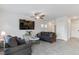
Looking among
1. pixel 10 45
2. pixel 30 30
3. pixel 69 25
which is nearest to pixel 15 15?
pixel 30 30

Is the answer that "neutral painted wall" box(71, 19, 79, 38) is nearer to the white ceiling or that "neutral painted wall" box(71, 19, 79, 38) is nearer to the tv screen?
the white ceiling

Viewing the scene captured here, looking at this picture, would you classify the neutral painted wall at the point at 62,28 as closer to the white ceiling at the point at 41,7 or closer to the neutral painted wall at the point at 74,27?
the neutral painted wall at the point at 74,27

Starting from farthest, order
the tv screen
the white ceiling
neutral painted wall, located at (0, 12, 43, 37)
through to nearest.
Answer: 1. the tv screen
2. neutral painted wall, located at (0, 12, 43, 37)
3. the white ceiling

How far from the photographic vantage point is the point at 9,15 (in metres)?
5.68

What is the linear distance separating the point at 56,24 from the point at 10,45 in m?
4.46

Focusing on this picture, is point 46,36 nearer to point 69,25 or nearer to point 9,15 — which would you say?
point 69,25

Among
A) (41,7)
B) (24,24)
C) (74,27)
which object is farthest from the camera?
(74,27)

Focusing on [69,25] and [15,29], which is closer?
[15,29]

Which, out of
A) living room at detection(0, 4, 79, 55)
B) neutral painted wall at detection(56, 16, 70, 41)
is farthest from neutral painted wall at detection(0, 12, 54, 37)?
neutral painted wall at detection(56, 16, 70, 41)

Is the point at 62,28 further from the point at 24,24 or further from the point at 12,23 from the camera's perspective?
the point at 12,23

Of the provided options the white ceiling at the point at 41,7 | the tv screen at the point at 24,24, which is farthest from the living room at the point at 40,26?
the white ceiling at the point at 41,7

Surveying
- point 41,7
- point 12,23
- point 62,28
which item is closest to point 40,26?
point 62,28

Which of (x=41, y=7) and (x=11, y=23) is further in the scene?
(x=11, y=23)

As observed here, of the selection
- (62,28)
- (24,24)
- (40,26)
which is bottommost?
(62,28)
